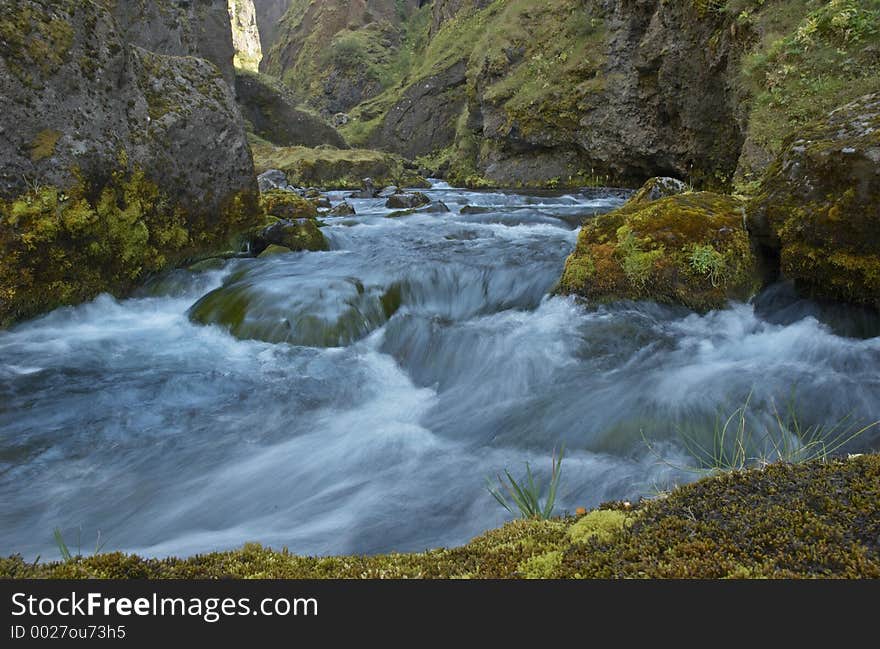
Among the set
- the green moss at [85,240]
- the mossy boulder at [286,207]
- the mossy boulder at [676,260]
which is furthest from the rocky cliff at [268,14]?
the mossy boulder at [676,260]

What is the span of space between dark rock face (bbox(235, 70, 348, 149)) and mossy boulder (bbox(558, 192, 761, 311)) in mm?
37415

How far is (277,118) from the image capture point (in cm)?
4006

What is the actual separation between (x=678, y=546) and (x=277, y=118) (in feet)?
143

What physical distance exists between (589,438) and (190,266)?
25.0 feet

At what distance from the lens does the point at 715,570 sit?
5.17ft

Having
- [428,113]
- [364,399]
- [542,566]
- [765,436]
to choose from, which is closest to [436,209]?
[364,399]

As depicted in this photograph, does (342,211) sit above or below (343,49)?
below

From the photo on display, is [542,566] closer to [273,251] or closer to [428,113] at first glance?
[273,251]

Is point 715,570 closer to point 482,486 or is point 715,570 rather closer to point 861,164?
point 482,486

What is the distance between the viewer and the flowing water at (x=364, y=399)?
157 inches

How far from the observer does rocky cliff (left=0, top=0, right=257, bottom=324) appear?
692 cm

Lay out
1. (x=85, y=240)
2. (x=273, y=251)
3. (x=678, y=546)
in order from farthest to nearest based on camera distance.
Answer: (x=273, y=251), (x=85, y=240), (x=678, y=546)

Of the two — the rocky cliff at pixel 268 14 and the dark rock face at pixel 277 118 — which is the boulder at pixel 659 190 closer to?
the dark rock face at pixel 277 118

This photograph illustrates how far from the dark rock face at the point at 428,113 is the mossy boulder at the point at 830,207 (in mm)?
36886
